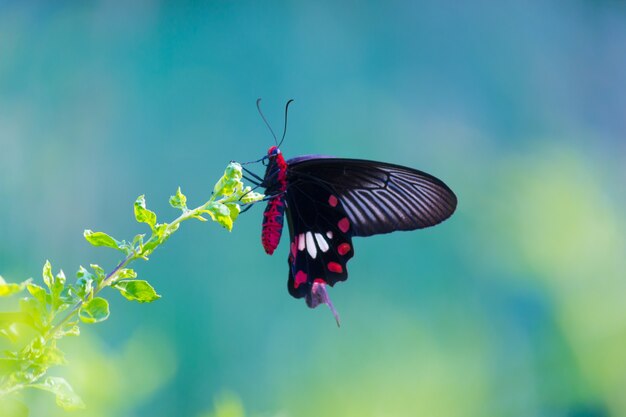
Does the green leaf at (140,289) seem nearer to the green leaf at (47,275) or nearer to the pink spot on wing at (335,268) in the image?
the green leaf at (47,275)

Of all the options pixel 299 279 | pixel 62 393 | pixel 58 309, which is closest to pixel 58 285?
pixel 58 309

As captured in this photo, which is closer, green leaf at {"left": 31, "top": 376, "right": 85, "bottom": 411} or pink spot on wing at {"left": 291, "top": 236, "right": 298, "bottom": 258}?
green leaf at {"left": 31, "top": 376, "right": 85, "bottom": 411}

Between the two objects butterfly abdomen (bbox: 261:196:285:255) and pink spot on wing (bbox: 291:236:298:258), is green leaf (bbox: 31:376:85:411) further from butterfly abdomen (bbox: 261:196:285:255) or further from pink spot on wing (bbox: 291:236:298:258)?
pink spot on wing (bbox: 291:236:298:258)

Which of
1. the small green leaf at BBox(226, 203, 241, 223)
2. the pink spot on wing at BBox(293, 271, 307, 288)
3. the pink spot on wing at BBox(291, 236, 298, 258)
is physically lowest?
the small green leaf at BBox(226, 203, 241, 223)

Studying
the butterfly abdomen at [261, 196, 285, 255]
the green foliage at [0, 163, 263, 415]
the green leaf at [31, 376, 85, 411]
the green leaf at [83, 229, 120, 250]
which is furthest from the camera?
the butterfly abdomen at [261, 196, 285, 255]

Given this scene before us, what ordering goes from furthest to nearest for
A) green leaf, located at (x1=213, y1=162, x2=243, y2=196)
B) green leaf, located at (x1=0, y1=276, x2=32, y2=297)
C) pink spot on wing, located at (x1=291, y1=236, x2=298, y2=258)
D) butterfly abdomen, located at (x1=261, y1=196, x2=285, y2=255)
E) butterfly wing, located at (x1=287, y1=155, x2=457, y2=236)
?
pink spot on wing, located at (x1=291, y1=236, x2=298, y2=258), butterfly wing, located at (x1=287, y1=155, x2=457, y2=236), butterfly abdomen, located at (x1=261, y1=196, x2=285, y2=255), green leaf, located at (x1=213, y1=162, x2=243, y2=196), green leaf, located at (x1=0, y1=276, x2=32, y2=297)

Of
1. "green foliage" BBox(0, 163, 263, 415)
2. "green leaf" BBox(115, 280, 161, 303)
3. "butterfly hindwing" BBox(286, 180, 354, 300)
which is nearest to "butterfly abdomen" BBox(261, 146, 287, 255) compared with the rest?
"butterfly hindwing" BBox(286, 180, 354, 300)

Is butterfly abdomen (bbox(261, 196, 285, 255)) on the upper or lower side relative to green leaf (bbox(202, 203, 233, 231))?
upper

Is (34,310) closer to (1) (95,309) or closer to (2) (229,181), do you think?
(1) (95,309)
